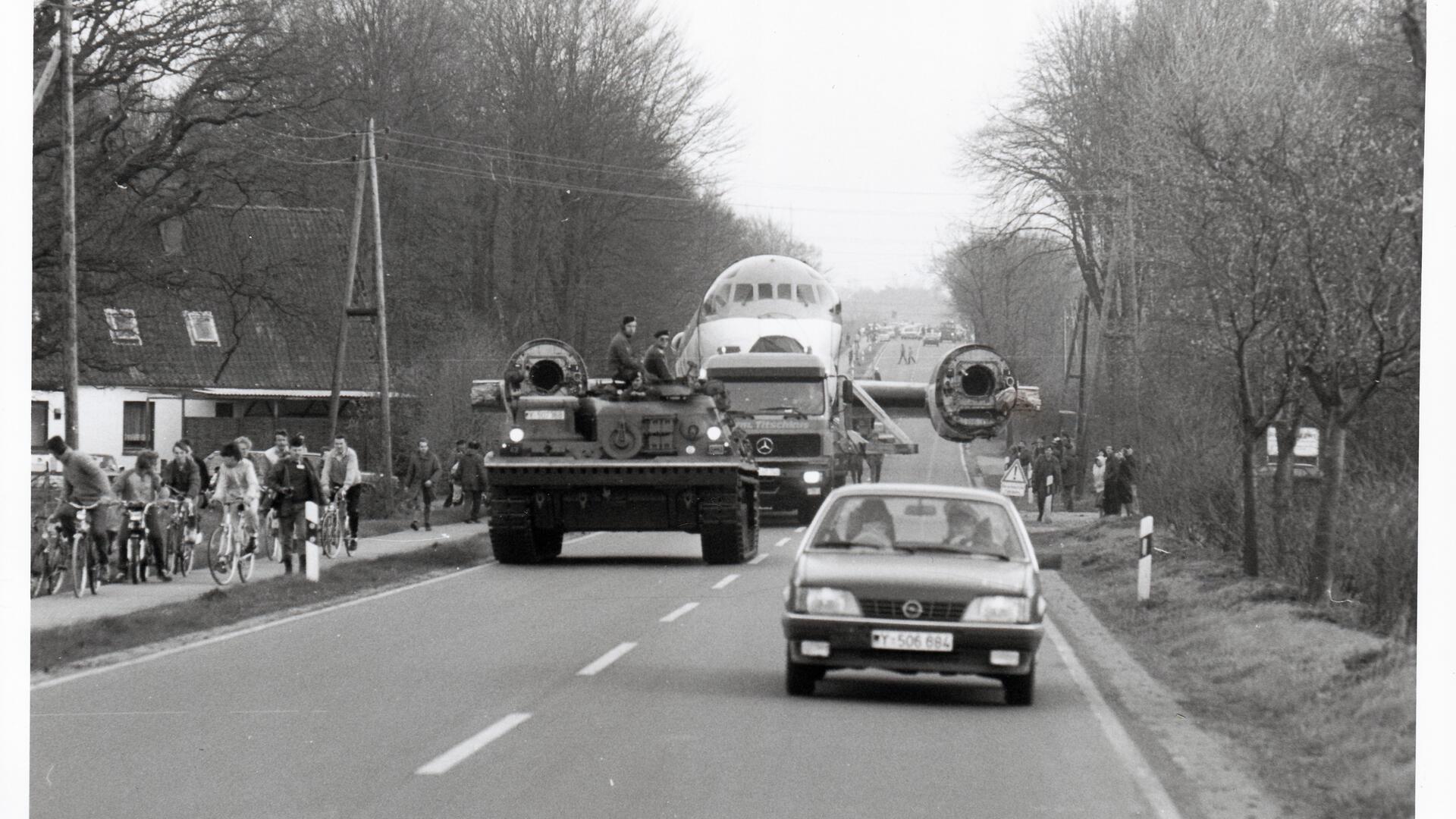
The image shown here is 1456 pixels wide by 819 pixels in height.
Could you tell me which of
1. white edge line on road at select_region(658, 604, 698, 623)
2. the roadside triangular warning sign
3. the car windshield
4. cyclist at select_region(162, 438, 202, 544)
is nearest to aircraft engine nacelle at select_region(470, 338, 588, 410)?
cyclist at select_region(162, 438, 202, 544)

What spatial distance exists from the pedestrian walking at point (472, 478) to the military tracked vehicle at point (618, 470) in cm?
1159

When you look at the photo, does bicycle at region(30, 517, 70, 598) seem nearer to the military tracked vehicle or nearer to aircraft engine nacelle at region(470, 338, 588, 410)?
the military tracked vehicle

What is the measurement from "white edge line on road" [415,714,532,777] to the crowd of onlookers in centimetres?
2461

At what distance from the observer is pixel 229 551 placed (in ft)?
73.4

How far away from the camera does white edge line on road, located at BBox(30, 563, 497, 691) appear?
46.2 ft

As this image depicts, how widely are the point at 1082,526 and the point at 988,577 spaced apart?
27.5 metres

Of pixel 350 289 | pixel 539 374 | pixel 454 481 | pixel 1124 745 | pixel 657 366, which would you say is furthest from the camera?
pixel 454 481

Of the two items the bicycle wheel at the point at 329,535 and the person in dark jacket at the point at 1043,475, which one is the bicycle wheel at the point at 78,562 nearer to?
the bicycle wheel at the point at 329,535

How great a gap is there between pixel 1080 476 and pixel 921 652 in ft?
128

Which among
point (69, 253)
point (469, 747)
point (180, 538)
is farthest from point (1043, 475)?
point (469, 747)

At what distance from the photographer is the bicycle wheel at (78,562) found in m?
20.3

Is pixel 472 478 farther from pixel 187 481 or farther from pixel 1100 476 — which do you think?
pixel 1100 476

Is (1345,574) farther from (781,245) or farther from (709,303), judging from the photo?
(781,245)

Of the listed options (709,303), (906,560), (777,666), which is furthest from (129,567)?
(709,303)
